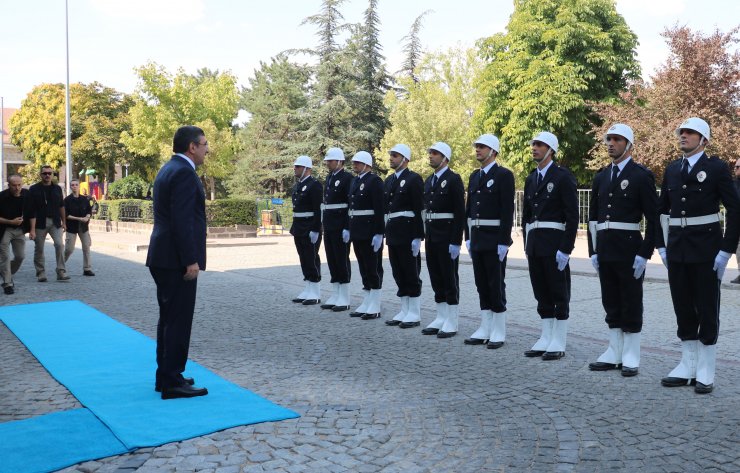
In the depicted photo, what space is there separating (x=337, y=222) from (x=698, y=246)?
5.65 meters

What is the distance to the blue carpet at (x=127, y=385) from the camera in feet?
16.7

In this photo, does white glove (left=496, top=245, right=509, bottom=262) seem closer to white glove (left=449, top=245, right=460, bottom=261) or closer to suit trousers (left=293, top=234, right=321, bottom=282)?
white glove (left=449, top=245, right=460, bottom=261)

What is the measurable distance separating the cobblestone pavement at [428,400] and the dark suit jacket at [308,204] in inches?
51.8

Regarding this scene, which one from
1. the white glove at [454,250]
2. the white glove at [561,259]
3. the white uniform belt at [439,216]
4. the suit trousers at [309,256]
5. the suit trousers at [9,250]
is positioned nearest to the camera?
the white glove at [561,259]

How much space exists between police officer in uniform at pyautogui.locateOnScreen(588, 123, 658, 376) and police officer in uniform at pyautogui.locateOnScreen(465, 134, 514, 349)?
1.23 meters

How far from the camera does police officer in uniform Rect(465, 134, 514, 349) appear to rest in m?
7.74

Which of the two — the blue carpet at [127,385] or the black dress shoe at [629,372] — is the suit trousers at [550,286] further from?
the blue carpet at [127,385]

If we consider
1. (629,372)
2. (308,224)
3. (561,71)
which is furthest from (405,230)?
(561,71)

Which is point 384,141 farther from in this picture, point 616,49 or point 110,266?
point 110,266

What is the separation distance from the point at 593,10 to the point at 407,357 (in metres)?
34.1

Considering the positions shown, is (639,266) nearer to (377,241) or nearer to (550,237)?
(550,237)

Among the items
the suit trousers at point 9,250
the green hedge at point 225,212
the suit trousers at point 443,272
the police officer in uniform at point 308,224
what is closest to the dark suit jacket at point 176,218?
the suit trousers at point 443,272

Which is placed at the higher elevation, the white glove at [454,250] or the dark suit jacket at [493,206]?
the dark suit jacket at [493,206]

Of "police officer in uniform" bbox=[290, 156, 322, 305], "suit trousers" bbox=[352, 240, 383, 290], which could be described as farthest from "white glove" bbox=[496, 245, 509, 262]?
"police officer in uniform" bbox=[290, 156, 322, 305]
